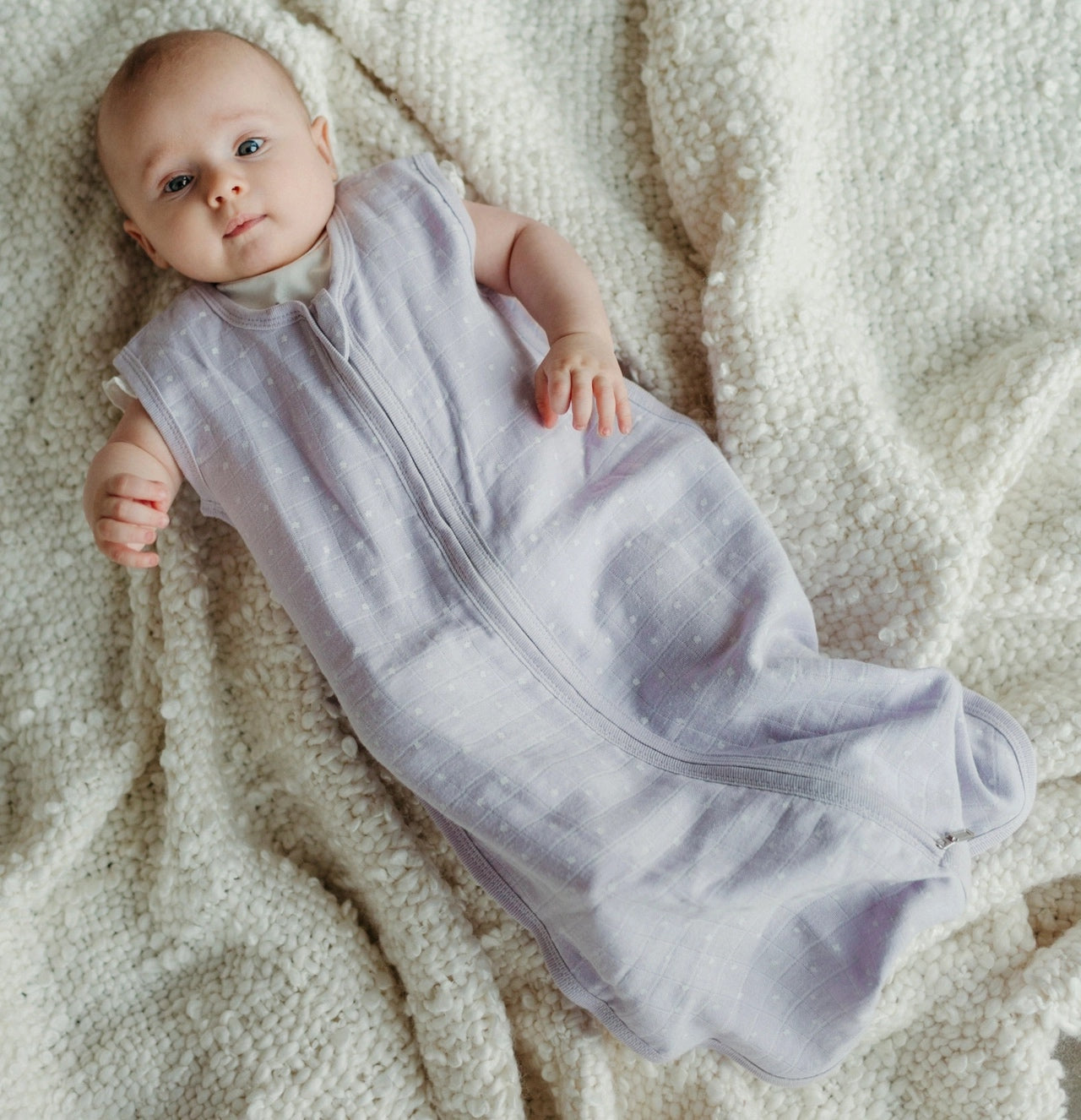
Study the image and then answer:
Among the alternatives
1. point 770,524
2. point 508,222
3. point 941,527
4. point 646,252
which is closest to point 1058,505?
point 941,527

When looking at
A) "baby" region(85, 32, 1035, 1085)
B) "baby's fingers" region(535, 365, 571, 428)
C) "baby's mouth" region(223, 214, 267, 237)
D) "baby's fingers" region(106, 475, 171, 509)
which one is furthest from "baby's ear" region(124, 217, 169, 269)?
"baby's fingers" region(535, 365, 571, 428)

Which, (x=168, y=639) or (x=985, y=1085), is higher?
(x=168, y=639)

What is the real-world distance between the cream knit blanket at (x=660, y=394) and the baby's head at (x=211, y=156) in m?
0.11

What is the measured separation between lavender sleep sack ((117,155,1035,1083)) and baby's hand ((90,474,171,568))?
6 centimetres

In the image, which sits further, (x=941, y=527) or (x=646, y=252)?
(x=646, y=252)

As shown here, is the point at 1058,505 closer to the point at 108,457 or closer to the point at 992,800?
the point at 992,800

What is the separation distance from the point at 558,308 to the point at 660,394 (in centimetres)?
17

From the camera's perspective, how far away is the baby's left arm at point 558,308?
1.10 meters

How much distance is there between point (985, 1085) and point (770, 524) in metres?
0.60

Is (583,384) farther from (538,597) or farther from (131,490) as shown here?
(131,490)

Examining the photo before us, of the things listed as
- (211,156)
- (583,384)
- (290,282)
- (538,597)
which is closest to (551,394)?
(583,384)

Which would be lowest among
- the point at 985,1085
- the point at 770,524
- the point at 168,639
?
the point at 985,1085

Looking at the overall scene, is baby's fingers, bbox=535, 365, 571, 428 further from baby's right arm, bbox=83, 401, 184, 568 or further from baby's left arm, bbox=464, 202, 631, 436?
baby's right arm, bbox=83, 401, 184, 568

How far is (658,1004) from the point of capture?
104cm
